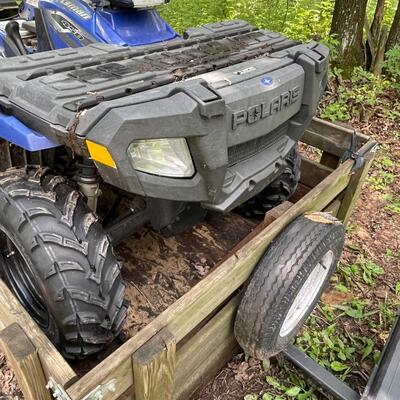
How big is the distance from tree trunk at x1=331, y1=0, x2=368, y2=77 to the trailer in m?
2.62

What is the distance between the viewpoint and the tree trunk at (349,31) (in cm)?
498

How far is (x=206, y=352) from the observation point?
199cm

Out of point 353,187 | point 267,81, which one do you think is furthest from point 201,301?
point 353,187

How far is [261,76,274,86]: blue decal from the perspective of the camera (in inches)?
73.8

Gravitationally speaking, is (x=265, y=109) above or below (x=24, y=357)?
above

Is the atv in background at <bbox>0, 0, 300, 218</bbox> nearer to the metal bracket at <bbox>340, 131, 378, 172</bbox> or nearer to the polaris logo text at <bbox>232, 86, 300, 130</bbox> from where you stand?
the metal bracket at <bbox>340, 131, 378, 172</bbox>

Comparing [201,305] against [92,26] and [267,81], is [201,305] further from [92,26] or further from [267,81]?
[92,26]

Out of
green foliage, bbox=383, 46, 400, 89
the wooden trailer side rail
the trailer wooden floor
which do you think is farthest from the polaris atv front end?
green foliage, bbox=383, 46, 400, 89

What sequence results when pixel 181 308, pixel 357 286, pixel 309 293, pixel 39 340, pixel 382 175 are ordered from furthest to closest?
1. pixel 382 175
2. pixel 357 286
3. pixel 309 293
4. pixel 181 308
5. pixel 39 340

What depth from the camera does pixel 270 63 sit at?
6.84ft

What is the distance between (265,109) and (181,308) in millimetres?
906

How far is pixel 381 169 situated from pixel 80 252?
10.9 ft

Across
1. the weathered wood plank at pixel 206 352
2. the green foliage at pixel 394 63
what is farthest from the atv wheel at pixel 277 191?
the green foliage at pixel 394 63

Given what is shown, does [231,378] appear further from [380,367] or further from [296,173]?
[296,173]
